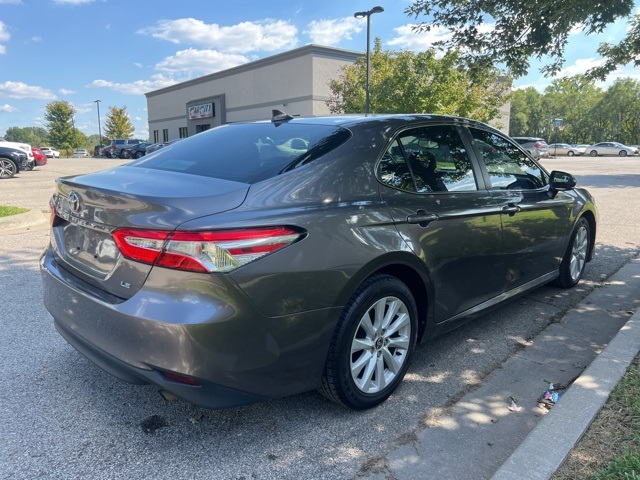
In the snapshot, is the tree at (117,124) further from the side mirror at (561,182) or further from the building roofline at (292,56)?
the side mirror at (561,182)

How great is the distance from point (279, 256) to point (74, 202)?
4.01 ft

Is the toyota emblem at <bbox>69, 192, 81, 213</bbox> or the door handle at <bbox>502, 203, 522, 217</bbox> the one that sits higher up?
the toyota emblem at <bbox>69, 192, 81, 213</bbox>

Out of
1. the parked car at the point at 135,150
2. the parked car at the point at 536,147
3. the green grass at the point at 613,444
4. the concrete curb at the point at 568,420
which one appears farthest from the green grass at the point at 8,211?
the parked car at the point at 135,150

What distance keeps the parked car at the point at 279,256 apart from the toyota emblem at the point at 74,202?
11 millimetres

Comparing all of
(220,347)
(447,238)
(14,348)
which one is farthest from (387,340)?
(14,348)

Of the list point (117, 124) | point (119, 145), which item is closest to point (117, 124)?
point (117, 124)

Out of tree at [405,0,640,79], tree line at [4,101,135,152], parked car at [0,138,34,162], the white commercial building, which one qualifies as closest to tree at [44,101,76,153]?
tree line at [4,101,135,152]

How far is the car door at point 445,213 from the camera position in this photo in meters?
2.93

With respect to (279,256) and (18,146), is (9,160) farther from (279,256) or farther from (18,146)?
(279,256)

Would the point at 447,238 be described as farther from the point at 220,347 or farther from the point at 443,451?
the point at 220,347

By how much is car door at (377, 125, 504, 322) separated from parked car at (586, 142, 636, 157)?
2518 inches

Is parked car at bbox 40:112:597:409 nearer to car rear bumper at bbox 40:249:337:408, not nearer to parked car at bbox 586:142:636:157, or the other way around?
car rear bumper at bbox 40:249:337:408

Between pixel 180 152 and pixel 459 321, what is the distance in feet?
7.33

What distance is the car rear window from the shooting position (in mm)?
2643
